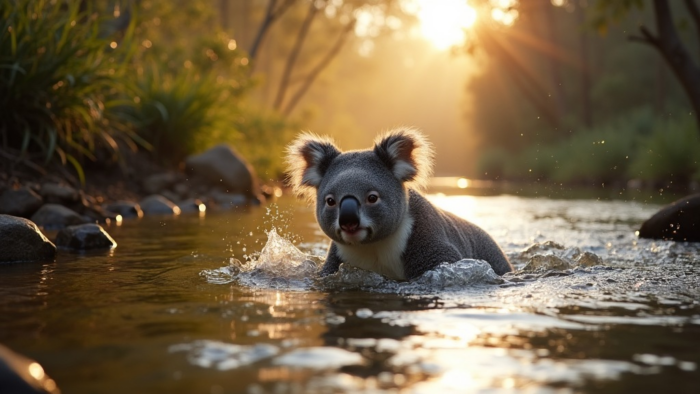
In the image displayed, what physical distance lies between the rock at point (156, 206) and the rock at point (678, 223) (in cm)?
668

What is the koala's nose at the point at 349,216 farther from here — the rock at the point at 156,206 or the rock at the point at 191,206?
the rock at the point at 191,206

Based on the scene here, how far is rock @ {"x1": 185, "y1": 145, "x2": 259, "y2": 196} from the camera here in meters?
14.6

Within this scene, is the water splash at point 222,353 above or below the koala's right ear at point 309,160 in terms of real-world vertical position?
below

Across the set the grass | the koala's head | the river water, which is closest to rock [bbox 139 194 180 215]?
the river water

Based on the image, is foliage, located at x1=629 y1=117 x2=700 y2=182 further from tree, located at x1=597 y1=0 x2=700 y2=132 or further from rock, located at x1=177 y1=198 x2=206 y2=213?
rock, located at x1=177 y1=198 x2=206 y2=213

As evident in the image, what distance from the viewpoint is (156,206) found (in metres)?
11.7

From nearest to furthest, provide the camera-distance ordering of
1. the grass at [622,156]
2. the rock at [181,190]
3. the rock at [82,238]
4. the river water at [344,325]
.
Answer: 1. the river water at [344,325]
2. the rock at [82,238]
3. the rock at [181,190]
4. the grass at [622,156]

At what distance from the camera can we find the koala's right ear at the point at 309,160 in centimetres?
576

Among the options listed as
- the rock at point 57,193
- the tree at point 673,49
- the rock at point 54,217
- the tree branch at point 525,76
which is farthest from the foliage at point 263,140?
the tree branch at point 525,76

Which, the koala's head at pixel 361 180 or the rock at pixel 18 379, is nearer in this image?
the rock at pixel 18 379

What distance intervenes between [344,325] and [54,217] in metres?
5.90

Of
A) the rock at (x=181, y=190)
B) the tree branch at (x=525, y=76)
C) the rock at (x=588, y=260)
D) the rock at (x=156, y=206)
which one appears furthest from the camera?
the tree branch at (x=525, y=76)

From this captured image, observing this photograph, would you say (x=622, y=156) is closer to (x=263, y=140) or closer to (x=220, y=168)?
(x=263, y=140)

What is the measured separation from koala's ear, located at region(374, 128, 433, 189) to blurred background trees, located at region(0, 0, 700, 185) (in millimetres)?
2074
